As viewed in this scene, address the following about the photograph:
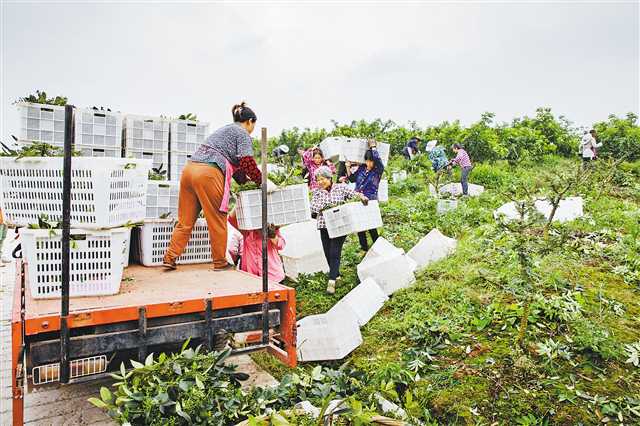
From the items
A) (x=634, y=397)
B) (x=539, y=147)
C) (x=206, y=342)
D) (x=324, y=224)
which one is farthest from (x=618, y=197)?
(x=206, y=342)

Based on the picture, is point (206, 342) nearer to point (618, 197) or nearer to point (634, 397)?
point (634, 397)

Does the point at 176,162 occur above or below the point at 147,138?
below

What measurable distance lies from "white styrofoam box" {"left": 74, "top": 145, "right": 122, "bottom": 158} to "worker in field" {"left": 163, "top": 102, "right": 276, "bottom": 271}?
1240 mm

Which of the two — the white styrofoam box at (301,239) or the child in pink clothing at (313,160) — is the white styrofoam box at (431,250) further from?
the child in pink clothing at (313,160)

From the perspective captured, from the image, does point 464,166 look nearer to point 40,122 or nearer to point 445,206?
point 445,206

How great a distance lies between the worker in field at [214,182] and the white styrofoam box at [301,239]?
205 cm

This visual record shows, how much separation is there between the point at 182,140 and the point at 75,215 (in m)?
2.57

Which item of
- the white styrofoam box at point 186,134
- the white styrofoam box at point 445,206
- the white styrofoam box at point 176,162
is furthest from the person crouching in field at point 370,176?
the white styrofoam box at point 176,162

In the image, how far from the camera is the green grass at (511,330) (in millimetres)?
3500

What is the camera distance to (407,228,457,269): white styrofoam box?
21.7ft

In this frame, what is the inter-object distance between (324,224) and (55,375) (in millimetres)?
3841

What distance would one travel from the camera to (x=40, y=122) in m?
4.62

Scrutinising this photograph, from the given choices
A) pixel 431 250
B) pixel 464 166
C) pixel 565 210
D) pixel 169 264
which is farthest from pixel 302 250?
pixel 464 166

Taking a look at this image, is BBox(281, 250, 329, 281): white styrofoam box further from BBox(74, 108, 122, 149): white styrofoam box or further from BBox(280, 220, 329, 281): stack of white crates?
BBox(74, 108, 122, 149): white styrofoam box
